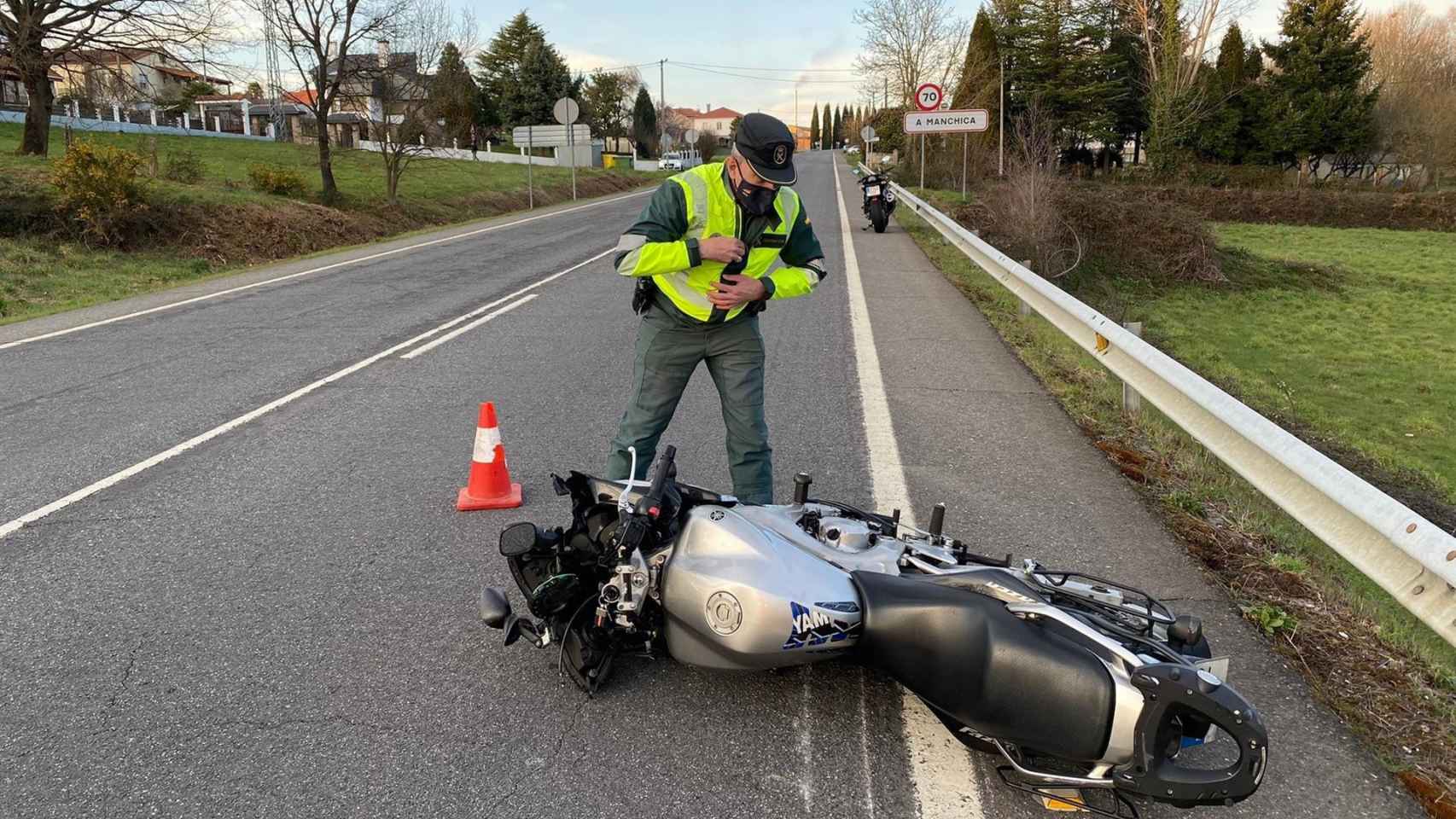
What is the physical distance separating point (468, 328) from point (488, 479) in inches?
206

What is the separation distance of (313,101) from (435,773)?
30.4 metres

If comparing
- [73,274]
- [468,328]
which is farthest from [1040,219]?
[73,274]

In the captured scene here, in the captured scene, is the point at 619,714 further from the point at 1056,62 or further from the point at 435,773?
the point at 1056,62

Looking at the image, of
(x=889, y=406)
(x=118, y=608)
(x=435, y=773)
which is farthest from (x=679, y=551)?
(x=889, y=406)

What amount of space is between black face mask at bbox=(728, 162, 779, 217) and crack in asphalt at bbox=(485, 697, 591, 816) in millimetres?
1972

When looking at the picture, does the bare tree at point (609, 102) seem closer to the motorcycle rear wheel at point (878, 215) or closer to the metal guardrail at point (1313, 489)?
the motorcycle rear wheel at point (878, 215)

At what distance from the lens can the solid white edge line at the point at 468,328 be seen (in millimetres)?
8398

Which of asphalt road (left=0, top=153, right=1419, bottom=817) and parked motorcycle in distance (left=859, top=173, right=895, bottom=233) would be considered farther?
parked motorcycle in distance (left=859, top=173, right=895, bottom=233)

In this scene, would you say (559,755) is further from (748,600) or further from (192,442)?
(192,442)

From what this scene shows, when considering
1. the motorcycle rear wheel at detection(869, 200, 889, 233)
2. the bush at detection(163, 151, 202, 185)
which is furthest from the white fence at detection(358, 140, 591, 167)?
the motorcycle rear wheel at detection(869, 200, 889, 233)

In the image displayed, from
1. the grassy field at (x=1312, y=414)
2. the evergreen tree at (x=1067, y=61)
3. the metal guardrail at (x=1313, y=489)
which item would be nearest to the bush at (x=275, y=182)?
the grassy field at (x=1312, y=414)

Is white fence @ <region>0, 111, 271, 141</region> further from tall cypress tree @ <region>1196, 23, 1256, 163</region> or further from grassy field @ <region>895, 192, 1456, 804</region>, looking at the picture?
tall cypress tree @ <region>1196, 23, 1256, 163</region>

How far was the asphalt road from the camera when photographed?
8.69 feet

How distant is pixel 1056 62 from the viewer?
47.2 meters
